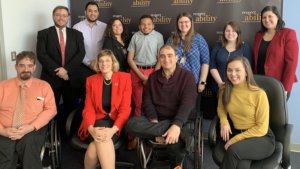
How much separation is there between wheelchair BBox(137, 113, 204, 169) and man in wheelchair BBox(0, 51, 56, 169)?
83 centimetres

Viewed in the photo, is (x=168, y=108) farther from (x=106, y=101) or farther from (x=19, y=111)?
(x=19, y=111)

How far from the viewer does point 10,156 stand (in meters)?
2.49

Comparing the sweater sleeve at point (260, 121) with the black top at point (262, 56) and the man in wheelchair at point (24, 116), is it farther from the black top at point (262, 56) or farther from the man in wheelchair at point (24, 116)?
the man in wheelchair at point (24, 116)

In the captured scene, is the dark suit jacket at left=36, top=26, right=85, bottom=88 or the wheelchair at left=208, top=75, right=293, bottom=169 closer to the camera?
Result: the wheelchair at left=208, top=75, right=293, bottom=169

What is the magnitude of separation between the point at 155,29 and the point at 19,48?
160 centimetres

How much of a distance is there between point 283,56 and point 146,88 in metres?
1.31

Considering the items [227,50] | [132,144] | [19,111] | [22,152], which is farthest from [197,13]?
[22,152]

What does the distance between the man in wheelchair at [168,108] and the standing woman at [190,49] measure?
1.46 ft

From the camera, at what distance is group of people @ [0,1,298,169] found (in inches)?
98.1

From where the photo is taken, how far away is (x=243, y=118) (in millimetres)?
2484

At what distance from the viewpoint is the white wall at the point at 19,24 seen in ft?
10.5

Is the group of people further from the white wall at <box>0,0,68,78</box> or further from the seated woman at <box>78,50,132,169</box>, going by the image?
the white wall at <box>0,0,68,78</box>

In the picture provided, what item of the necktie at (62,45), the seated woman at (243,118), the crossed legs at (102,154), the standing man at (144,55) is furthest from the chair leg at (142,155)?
the necktie at (62,45)

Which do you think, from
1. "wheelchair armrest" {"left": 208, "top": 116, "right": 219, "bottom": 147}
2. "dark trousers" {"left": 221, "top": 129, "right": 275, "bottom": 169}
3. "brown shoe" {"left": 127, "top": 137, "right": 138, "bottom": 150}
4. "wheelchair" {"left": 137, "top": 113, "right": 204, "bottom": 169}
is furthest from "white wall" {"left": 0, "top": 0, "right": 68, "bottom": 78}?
"dark trousers" {"left": 221, "top": 129, "right": 275, "bottom": 169}
